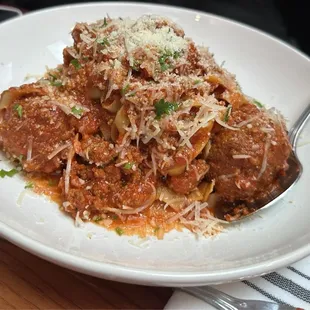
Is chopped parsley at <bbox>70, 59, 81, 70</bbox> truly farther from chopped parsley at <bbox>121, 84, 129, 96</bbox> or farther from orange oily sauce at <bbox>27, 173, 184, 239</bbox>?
orange oily sauce at <bbox>27, 173, 184, 239</bbox>

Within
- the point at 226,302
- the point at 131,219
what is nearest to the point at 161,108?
the point at 131,219

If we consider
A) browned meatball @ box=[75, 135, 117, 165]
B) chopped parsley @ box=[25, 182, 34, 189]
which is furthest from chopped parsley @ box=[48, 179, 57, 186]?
browned meatball @ box=[75, 135, 117, 165]

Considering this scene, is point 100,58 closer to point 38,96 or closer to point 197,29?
point 38,96

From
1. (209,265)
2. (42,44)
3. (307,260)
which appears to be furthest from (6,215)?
(42,44)

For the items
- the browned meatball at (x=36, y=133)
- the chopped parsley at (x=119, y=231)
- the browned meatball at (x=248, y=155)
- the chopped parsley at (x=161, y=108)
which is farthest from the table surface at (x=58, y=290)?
the chopped parsley at (x=161, y=108)

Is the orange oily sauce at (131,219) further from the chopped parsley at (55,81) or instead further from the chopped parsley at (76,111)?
the chopped parsley at (55,81)

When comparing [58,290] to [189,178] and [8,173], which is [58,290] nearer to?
[8,173]
